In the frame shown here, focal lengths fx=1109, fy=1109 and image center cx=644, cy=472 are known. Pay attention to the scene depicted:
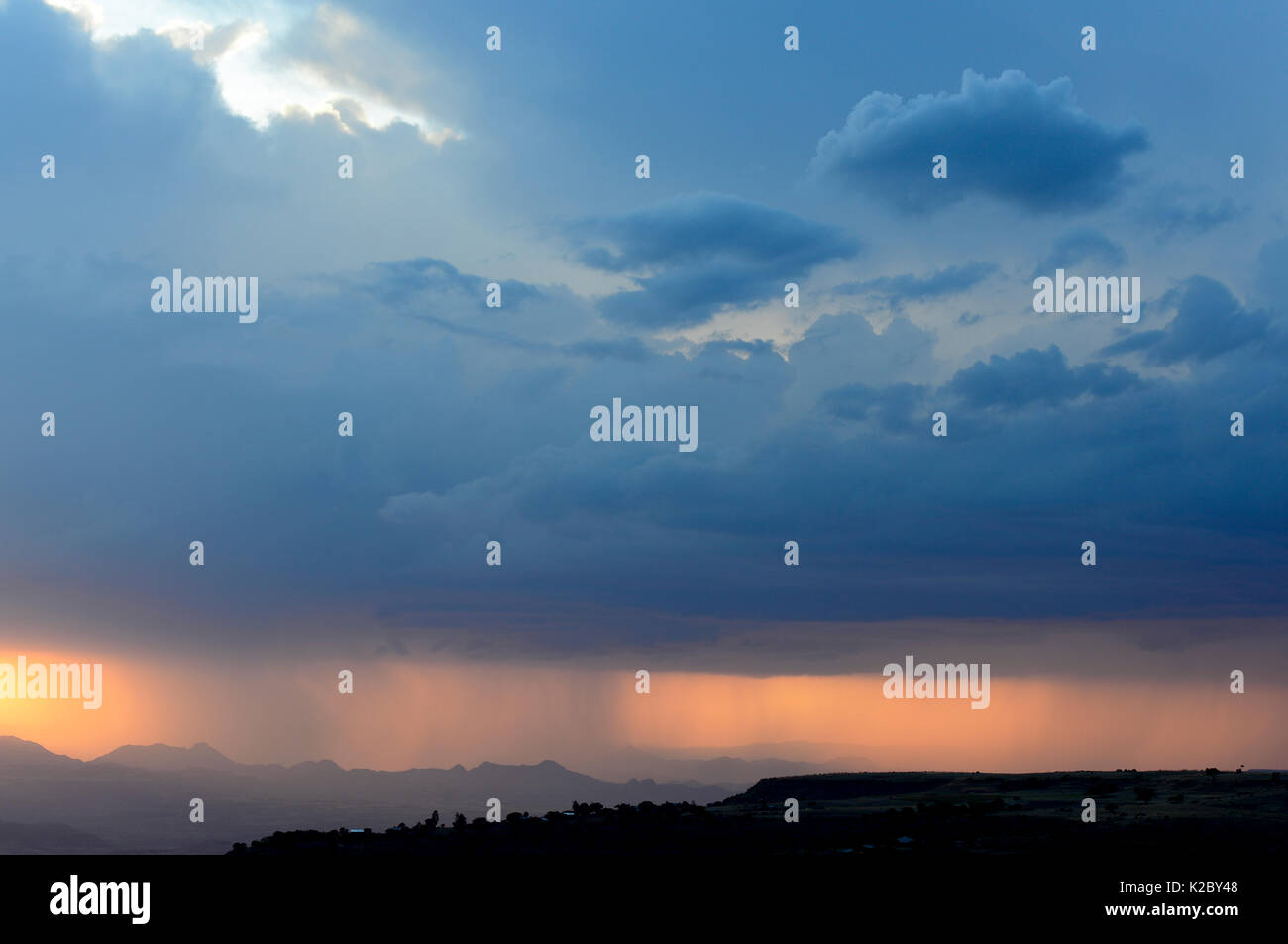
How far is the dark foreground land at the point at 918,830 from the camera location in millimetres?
67750

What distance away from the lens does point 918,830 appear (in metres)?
75.6

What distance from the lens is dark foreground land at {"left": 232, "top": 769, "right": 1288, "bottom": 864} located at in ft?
222
